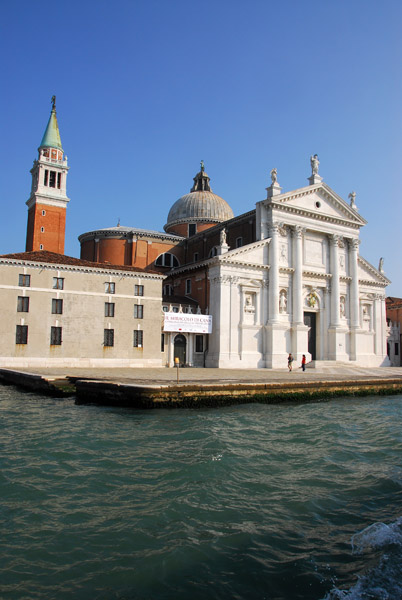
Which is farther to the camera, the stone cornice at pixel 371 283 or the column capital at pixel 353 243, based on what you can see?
the stone cornice at pixel 371 283

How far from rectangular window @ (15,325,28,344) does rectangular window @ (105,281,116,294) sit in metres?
4.74

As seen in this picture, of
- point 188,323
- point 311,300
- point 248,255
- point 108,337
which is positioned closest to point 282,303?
point 311,300

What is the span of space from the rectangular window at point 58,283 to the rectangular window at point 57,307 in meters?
0.65

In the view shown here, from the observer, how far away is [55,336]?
83.6 ft

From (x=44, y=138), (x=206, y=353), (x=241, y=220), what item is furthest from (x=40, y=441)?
(x=44, y=138)

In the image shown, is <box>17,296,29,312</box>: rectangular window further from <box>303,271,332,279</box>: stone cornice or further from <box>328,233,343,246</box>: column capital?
<box>328,233,343,246</box>: column capital

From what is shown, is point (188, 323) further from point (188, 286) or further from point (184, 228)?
point (184, 228)

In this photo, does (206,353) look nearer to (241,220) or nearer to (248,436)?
(241,220)

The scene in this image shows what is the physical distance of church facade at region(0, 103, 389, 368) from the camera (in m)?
30.5

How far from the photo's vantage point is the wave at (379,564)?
4.30 meters

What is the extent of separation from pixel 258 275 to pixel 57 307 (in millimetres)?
13202

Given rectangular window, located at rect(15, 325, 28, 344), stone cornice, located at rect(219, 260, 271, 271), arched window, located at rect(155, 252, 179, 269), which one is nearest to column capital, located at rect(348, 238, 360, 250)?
stone cornice, located at rect(219, 260, 271, 271)

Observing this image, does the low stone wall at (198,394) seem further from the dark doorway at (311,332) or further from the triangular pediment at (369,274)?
the triangular pediment at (369,274)

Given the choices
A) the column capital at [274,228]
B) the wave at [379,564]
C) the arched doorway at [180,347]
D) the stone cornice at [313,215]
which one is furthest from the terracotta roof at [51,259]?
the wave at [379,564]
